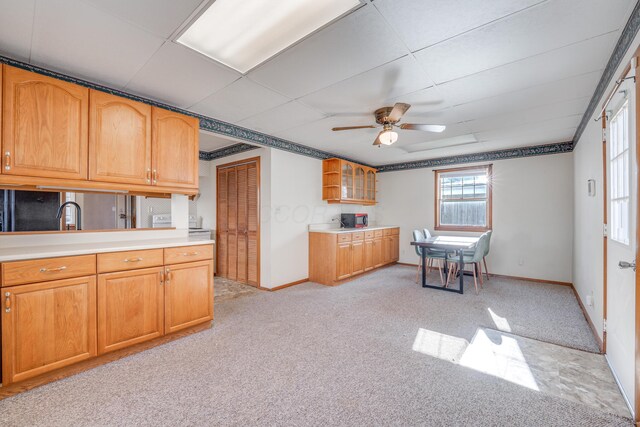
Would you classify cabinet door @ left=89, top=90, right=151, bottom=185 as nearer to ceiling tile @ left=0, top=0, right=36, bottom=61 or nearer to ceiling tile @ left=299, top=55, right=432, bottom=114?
ceiling tile @ left=0, top=0, right=36, bottom=61

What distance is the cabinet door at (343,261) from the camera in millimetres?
4471

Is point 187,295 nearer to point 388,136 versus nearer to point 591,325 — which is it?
point 388,136

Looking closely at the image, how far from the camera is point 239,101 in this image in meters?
2.81

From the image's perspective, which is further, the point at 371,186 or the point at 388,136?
the point at 371,186

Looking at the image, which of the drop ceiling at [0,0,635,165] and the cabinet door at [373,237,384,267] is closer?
the drop ceiling at [0,0,635,165]

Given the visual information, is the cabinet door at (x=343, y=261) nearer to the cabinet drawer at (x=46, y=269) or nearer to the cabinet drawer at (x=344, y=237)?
the cabinet drawer at (x=344, y=237)

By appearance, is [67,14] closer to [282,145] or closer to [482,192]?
[282,145]

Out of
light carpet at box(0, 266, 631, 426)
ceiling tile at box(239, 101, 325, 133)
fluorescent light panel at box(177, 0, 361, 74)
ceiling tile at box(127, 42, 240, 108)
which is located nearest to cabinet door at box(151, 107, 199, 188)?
ceiling tile at box(127, 42, 240, 108)

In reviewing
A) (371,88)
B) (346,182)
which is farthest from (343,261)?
(371,88)

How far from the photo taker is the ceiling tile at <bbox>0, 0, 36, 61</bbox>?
60.7 inches

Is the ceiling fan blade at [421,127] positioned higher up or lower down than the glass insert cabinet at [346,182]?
higher up

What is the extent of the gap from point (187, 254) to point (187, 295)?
40cm

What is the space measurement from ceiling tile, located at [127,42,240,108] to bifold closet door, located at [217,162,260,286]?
5.74 ft

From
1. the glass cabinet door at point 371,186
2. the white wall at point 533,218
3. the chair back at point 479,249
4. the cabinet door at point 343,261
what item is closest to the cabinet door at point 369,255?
the cabinet door at point 343,261
